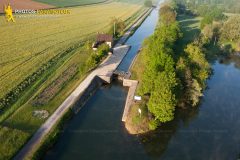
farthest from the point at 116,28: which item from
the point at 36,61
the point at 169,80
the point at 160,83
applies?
the point at 160,83

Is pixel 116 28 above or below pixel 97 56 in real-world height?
above

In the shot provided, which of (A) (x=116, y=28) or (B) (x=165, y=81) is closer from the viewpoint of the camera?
(B) (x=165, y=81)

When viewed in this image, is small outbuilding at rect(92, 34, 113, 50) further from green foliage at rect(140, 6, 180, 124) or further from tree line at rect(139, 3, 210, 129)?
green foliage at rect(140, 6, 180, 124)

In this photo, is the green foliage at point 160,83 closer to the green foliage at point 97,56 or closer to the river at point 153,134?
the river at point 153,134

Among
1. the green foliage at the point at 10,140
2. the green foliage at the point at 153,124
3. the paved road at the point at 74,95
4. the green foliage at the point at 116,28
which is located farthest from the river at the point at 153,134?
the green foliage at the point at 116,28

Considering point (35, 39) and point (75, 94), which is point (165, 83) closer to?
point (75, 94)

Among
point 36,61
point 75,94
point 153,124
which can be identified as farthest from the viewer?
point 36,61
